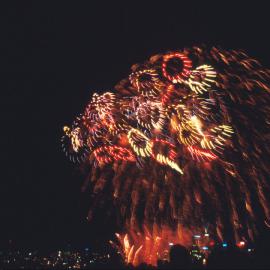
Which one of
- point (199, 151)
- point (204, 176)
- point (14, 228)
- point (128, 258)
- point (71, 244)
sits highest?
point (199, 151)

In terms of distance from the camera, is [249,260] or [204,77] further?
[204,77]

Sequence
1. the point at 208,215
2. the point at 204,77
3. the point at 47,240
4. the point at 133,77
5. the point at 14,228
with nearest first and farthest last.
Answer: the point at 204,77 → the point at 133,77 → the point at 208,215 → the point at 14,228 → the point at 47,240

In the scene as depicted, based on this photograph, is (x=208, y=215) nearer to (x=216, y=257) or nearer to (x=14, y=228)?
(x=216, y=257)

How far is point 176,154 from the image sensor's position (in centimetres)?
1137

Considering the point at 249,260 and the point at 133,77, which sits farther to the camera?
the point at 133,77

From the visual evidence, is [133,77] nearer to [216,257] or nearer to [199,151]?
[199,151]

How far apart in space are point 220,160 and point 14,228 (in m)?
17.8

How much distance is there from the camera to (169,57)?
10820 mm

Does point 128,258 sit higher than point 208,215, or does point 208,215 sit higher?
point 208,215

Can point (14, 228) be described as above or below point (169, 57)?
below

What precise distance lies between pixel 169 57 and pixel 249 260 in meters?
6.82

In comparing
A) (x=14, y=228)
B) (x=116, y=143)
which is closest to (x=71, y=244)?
(x=14, y=228)

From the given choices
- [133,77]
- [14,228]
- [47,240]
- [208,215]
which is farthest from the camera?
[47,240]

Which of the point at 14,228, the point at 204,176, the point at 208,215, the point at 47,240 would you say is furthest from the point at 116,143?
the point at 47,240
